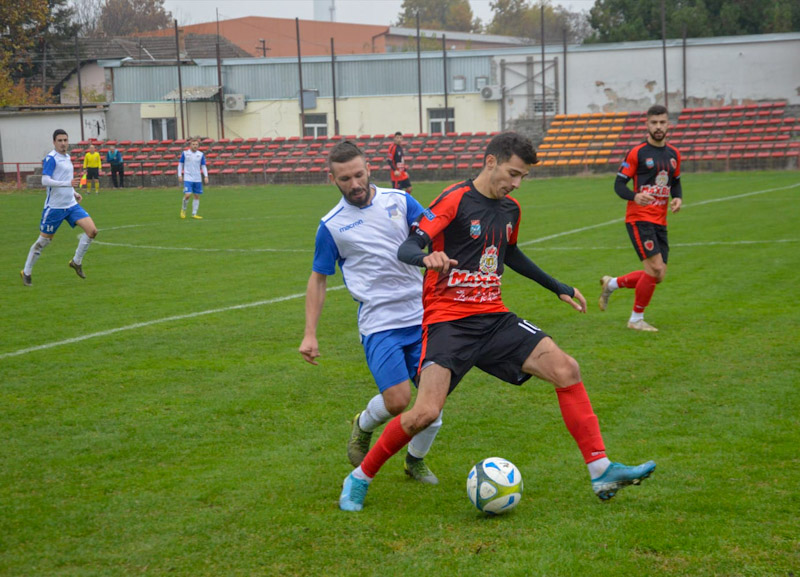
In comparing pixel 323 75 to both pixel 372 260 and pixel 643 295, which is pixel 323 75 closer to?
pixel 643 295

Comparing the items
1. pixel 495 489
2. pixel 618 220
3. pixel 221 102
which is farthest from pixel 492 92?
pixel 495 489

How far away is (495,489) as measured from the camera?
14.4 feet

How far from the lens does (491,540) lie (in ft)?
13.5

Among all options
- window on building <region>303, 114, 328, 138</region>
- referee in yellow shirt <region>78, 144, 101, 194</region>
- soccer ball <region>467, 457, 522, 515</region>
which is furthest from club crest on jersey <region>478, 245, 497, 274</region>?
window on building <region>303, 114, 328, 138</region>

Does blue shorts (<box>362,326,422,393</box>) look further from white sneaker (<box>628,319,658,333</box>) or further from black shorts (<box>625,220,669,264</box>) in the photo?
black shorts (<box>625,220,669,264</box>)

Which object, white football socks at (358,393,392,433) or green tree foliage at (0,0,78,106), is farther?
green tree foliage at (0,0,78,106)

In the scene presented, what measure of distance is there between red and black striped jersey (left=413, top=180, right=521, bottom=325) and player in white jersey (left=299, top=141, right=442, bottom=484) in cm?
25

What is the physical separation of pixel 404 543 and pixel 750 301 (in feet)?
23.0

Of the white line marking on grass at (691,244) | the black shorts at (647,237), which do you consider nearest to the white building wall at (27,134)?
the white line marking on grass at (691,244)

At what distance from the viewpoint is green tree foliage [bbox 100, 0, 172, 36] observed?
81000 mm

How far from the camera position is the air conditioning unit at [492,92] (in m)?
46.6

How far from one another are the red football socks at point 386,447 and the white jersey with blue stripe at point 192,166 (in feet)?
66.7

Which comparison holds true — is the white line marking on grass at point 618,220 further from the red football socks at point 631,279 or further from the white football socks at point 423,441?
the white football socks at point 423,441

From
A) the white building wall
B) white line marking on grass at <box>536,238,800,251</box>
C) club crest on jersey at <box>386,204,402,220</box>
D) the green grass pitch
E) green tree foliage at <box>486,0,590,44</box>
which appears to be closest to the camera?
the green grass pitch
